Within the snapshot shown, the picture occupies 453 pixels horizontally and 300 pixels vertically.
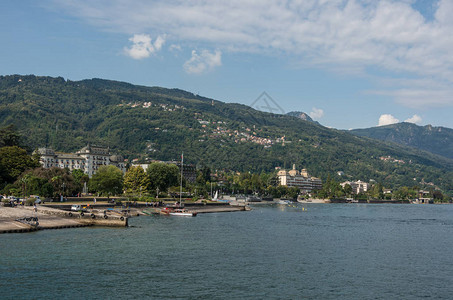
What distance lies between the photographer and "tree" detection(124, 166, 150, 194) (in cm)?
13866

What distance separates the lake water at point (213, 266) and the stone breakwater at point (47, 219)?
114 inches

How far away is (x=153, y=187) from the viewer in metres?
146

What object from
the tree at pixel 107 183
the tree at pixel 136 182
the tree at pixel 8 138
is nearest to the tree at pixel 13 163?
Answer: the tree at pixel 107 183

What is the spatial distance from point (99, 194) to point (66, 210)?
44935 millimetres

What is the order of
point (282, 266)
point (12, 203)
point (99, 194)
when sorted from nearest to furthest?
point (282, 266)
point (12, 203)
point (99, 194)

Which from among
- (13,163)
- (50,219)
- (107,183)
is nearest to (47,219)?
(50,219)

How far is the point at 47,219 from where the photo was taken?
7494 centimetres

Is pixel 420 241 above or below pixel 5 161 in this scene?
below

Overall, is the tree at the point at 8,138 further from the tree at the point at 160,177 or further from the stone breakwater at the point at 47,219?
the stone breakwater at the point at 47,219

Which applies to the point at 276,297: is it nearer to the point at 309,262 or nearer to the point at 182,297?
the point at 182,297

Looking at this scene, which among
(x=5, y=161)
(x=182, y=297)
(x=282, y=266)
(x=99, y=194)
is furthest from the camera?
(x=99, y=194)

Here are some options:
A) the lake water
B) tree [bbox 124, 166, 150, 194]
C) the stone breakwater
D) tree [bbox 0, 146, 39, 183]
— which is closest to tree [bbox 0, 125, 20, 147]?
tree [bbox 0, 146, 39, 183]

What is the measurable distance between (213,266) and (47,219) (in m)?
38.1

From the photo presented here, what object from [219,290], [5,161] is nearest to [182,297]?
[219,290]
